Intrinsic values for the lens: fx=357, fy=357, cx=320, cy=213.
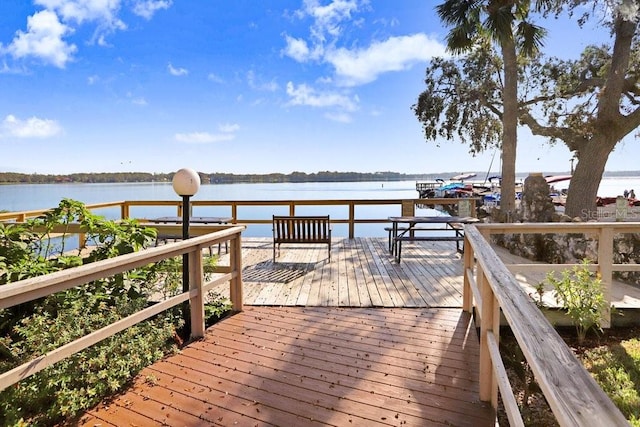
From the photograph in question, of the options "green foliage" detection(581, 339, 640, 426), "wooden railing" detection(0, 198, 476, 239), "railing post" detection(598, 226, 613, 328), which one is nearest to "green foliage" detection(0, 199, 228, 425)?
"green foliage" detection(581, 339, 640, 426)

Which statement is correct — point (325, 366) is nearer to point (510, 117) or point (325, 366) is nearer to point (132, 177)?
point (510, 117)

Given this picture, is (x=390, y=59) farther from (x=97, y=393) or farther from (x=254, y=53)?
(x=97, y=393)

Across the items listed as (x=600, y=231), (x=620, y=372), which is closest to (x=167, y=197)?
(x=600, y=231)

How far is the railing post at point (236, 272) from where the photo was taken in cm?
334

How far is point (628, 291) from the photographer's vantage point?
13.1 ft

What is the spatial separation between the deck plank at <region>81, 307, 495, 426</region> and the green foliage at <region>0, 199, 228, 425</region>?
5.5 inches

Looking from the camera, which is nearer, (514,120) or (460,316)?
(460,316)

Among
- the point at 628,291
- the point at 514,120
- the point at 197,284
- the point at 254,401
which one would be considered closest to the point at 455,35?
the point at 514,120

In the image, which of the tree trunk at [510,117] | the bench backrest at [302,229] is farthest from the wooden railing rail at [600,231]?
the tree trunk at [510,117]

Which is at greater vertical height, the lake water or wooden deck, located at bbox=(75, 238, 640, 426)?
the lake water

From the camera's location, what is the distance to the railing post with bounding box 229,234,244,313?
334 cm

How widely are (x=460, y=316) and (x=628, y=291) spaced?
2274 millimetres

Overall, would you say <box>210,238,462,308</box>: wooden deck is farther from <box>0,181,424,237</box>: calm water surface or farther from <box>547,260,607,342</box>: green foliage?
<box>0,181,424,237</box>: calm water surface

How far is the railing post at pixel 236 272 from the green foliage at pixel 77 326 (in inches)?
5.1
